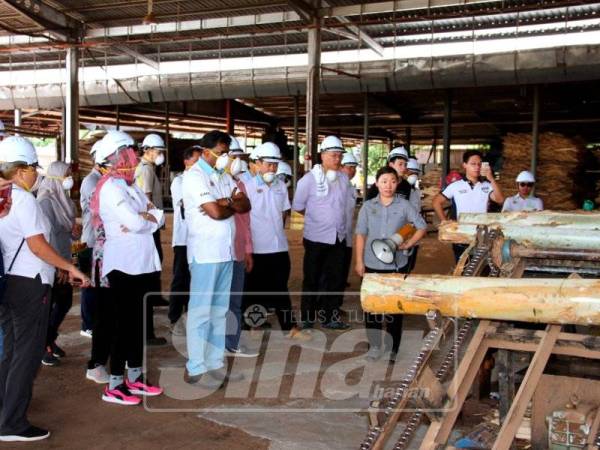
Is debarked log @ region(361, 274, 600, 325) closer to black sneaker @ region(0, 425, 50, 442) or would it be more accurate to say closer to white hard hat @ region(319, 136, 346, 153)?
black sneaker @ region(0, 425, 50, 442)

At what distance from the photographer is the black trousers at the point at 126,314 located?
445 cm

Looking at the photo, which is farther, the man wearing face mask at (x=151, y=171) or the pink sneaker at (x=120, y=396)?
the man wearing face mask at (x=151, y=171)

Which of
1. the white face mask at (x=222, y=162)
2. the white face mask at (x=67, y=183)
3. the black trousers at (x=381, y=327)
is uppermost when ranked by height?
the white face mask at (x=222, y=162)

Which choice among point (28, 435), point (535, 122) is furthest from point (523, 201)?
point (535, 122)

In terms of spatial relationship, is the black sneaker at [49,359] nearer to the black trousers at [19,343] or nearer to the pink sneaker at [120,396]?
the pink sneaker at [120,396]

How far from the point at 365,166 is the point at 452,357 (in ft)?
46.8

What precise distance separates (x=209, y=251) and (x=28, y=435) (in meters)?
1.60

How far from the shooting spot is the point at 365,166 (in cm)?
1689

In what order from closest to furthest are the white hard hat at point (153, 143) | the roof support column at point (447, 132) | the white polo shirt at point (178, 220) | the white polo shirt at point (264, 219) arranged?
the white polo shirt at point (264, 219), the white polo shirt at point (178, 220), the white hard hat at point (153, 143), the roof support column at point (447, 132)

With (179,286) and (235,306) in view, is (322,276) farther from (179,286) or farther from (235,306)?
(179,286)

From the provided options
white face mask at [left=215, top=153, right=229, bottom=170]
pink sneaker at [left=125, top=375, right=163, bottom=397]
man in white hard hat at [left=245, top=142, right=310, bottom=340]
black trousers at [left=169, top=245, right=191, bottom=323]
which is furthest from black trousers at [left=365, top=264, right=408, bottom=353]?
black trousers at [left=169, top=245, right=191, bottom=323]

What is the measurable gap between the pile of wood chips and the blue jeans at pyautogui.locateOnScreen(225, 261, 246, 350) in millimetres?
10175

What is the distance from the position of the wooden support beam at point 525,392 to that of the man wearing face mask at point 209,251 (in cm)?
254

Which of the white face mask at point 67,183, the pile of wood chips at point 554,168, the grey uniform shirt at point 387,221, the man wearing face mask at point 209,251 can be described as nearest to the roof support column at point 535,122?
the pile of wood chips at point 554,168
